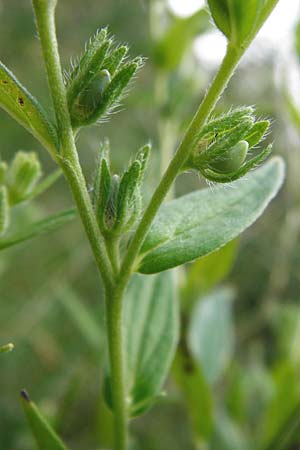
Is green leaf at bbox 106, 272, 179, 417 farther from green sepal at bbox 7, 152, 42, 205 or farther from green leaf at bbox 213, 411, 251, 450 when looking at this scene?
green leaf at bbox 213, 411, 251, 450

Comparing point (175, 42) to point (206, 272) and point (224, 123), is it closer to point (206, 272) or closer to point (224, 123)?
point (206, 272)

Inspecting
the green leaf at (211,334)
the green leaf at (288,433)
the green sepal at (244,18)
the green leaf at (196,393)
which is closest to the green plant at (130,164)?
the green sepal at (244,18)

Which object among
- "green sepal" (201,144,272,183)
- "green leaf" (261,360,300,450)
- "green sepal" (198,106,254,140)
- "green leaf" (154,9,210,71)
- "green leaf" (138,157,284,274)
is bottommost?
"green leaf" (261,360,300,450)

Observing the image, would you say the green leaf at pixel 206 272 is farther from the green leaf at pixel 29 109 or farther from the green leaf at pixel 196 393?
the green leaf at pixel 29 109

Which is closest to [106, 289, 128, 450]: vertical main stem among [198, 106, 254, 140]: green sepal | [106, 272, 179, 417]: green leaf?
[106, 272, 179, 417]: green leaf

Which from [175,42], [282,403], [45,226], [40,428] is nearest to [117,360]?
[40,428]

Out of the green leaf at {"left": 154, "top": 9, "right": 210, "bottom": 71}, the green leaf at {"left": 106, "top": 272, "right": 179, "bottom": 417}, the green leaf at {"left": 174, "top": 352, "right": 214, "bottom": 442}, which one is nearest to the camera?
the green leaf at {"left": 106, "top": 272, "right": 179, "bottom": 417}

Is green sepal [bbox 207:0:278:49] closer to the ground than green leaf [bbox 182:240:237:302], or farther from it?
farther from it
